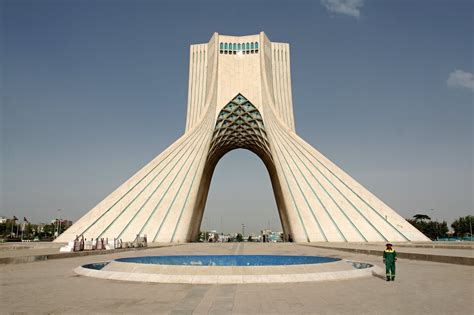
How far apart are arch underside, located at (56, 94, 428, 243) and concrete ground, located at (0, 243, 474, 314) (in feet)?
42.2

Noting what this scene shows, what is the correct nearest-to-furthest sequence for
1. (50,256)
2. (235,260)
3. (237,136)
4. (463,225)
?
(235,260)
(50,256)
(237,136)
(463,225)

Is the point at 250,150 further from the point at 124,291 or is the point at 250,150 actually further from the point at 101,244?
the point at 124,291

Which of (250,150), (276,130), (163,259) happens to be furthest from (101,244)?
(250,150)

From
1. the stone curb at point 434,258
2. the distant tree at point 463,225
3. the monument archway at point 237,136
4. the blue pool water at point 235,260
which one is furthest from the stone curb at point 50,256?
the distant tree at point 463,225

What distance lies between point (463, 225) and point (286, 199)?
42.1 m

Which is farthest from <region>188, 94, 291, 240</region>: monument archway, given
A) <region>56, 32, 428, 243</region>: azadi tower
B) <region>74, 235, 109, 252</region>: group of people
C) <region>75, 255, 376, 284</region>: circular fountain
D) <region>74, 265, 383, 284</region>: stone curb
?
<region>74, 265, 383, 284</region>: stone curb

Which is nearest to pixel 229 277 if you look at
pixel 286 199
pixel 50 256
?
pixel 50 256

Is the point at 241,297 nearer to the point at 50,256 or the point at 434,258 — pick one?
the point at 434,258

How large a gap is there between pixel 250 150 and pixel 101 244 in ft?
75.4

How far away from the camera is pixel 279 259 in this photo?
9688mm

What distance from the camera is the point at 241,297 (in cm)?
499

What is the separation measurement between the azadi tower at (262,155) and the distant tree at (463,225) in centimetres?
3449

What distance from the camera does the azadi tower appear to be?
1964 centimetres

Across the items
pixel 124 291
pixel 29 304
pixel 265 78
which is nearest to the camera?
pixel 29 304
